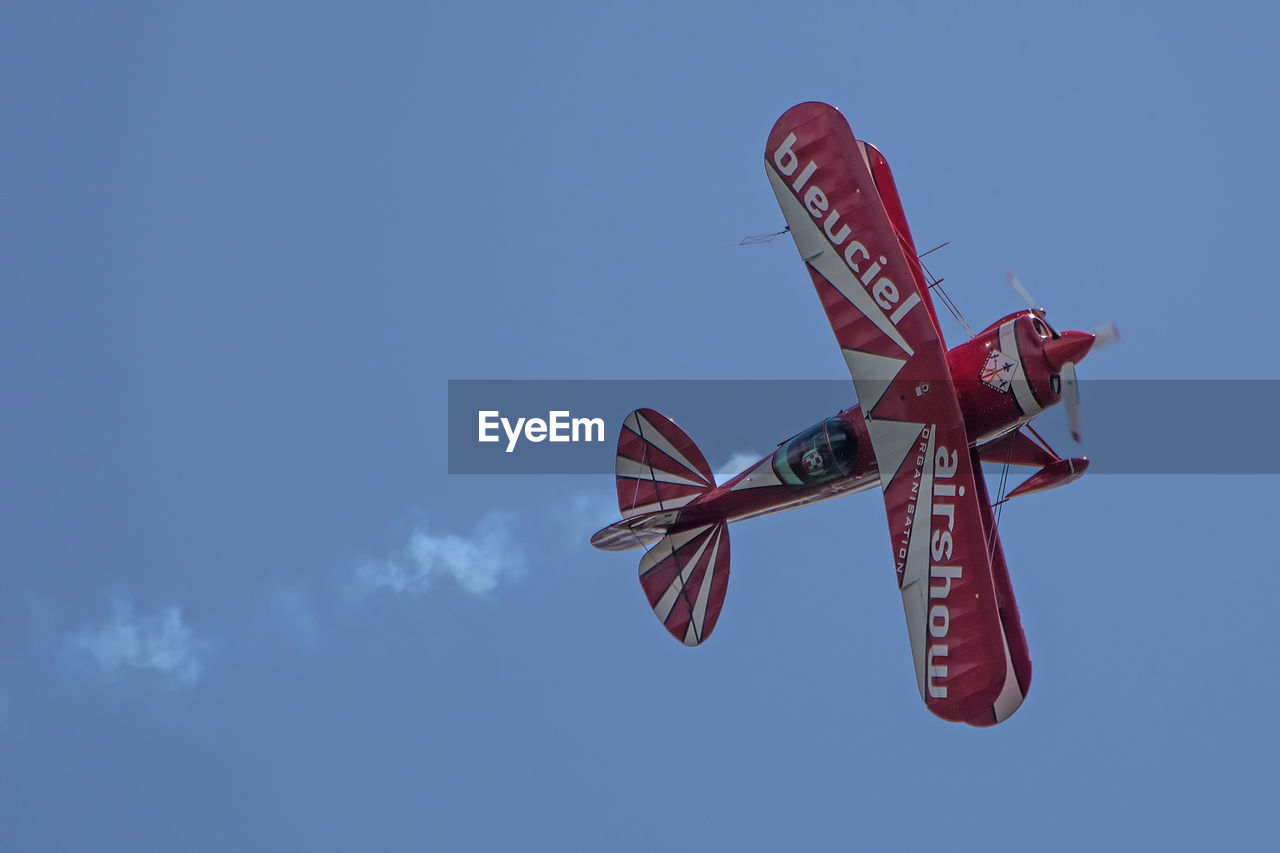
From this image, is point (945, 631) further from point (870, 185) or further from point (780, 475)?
point (870, 185)

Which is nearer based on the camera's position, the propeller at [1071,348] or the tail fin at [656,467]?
the propeller at [1071,348]

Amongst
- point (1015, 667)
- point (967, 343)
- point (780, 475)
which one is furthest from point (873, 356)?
point (1015, 667)

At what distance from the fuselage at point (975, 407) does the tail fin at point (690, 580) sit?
1.71 meters

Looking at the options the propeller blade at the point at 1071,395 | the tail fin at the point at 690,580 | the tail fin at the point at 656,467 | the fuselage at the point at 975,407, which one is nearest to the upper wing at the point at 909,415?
the fuselage at the point at 975,407

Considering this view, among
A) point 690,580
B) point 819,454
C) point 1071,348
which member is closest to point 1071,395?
point 1071,348

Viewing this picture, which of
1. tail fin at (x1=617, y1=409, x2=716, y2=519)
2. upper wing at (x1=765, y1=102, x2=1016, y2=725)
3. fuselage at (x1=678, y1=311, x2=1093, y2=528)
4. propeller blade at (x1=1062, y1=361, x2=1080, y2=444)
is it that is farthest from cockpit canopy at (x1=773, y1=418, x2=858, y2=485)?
propeller blade at (x1=1062, y1=361, x2=1080, y2=444)

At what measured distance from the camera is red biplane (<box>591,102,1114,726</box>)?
22.2m

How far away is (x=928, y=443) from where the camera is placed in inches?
896

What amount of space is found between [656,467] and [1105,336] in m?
8.52

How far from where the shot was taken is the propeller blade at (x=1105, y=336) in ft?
71.4

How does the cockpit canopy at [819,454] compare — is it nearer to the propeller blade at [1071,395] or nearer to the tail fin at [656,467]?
the tail fin at [656,467]

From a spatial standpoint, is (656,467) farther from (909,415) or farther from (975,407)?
(975,407)

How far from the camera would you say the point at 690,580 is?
2672 cm

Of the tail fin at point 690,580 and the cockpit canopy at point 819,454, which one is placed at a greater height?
the cockpit canopy at point 819,454
